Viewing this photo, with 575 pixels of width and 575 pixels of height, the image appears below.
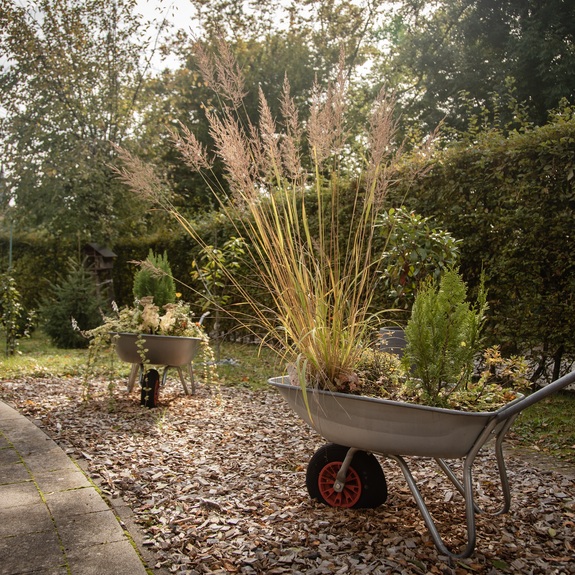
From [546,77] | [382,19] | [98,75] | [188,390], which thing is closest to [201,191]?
[98,75]

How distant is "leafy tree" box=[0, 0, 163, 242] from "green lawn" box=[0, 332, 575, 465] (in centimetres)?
233

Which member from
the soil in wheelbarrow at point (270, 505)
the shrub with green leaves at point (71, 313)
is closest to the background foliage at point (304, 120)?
the shrub with green leaves at point (71, 313)

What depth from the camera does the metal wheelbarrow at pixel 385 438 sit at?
71.0 inches

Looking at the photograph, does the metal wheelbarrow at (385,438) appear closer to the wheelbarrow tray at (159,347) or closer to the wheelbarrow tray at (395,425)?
the wheelbarrow tray at (395,425)

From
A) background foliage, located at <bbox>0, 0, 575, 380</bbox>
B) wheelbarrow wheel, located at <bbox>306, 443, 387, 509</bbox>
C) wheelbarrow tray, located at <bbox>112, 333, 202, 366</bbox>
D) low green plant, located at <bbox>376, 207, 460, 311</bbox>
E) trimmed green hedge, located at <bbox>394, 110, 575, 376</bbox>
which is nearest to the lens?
wheelbarrow wheel, located at <bbox>306, 443, 387, 509</bbox>

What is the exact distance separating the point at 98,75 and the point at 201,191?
16.3 ft

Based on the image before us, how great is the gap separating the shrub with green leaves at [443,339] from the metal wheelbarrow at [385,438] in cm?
21

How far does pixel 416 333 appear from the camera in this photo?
2.07 m

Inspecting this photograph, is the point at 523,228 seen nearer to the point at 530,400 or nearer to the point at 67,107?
the point at 530,400

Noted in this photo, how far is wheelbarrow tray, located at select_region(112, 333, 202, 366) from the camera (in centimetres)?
399

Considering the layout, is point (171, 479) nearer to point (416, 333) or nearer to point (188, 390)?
point (416, 333)

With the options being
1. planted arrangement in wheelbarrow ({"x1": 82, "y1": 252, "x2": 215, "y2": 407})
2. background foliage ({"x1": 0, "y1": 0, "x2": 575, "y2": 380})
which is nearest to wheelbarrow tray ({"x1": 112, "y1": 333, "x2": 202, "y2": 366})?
planted arrangement in wheelbarrow ({"x1": 82, "y1": 252, "x2": 215, "y2": 407})

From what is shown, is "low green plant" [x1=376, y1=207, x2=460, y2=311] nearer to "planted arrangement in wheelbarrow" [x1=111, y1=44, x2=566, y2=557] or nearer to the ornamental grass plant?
the ornamental grass plant

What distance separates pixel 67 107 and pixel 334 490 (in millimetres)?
9390
